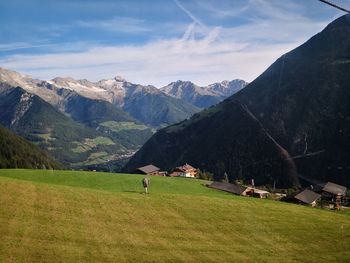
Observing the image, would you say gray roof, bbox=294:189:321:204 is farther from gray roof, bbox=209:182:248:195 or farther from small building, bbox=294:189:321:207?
gray roof, bbox=209:182:248:195

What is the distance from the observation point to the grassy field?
128ft

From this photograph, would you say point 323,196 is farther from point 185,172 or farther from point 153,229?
point 153,229

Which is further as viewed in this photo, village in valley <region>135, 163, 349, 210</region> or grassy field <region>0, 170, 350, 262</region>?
village in valley <region>135, 163, 349, 210</region>

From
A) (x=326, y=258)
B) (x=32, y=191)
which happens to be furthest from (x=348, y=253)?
(x=32, y=191)

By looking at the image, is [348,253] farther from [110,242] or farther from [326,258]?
[110,242]

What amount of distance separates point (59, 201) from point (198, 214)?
1877 centimetres

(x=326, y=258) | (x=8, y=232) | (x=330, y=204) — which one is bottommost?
(x=330, y=204)

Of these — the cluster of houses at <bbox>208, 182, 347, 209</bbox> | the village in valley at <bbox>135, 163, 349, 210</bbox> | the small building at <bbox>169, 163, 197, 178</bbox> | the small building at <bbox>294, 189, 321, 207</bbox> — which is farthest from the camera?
the small building at <bbox>169, 163, 197, 178</bbox>

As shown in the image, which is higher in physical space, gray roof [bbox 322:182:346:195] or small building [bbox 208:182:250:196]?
small building [bbox 208:182:250:196]

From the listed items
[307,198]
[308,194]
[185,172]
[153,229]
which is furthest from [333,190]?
[153,229]

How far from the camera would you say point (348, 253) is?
45.5 m

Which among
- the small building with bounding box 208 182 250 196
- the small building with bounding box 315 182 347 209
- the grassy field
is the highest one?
the grassy field

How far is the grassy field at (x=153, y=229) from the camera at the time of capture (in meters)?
38.9

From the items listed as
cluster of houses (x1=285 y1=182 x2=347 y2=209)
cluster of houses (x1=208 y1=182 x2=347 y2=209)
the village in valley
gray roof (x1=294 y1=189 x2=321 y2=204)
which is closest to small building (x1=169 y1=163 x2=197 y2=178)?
the village in valley
